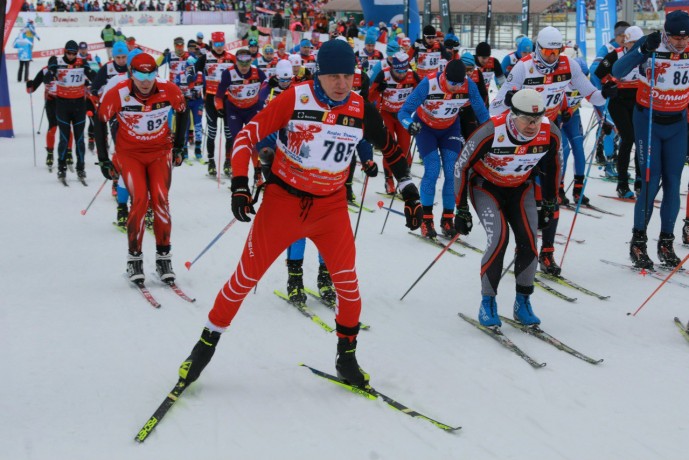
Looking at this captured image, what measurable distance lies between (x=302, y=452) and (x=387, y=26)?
27627mm

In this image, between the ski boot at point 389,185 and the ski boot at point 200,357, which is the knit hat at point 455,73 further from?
the ski boot at point 200,357

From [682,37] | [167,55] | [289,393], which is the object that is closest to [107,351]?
[289,393]

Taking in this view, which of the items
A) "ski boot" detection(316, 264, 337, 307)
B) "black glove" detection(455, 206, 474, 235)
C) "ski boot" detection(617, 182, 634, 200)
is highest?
"black glove" detection(455, 206, 474, 235)

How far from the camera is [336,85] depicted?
4.29 meters

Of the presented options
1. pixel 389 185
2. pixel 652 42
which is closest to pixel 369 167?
pixel 652 42

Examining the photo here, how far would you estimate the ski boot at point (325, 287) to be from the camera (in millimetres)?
6504

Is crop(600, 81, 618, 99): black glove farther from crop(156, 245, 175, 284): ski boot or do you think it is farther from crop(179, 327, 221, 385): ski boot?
crop(179, 327, 221, 385): ski boot

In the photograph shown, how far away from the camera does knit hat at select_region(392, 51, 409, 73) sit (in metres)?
10.5

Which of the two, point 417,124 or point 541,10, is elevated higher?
point 541,10

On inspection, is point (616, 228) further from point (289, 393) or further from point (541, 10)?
point (541, 10)

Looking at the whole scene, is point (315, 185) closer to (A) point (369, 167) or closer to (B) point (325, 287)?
(A) point (369, 167)

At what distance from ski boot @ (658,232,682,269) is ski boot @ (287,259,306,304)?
3.37 m

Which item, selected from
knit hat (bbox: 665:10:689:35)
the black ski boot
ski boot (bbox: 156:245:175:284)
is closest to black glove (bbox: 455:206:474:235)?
the black ski boot

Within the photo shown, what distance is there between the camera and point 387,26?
99.0 feet
